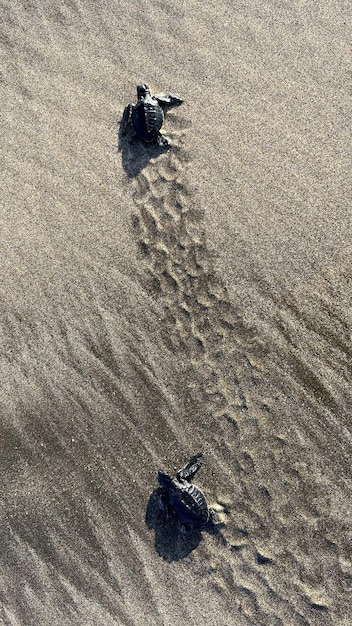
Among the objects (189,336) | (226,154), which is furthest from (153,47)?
(189,336)

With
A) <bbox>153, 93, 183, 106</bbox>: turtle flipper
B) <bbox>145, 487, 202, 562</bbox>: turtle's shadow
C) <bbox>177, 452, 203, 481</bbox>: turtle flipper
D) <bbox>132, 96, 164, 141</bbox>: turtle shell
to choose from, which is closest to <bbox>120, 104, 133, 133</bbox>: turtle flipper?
<bbox>132, 96, 164, 141</bbox>: turtle shell

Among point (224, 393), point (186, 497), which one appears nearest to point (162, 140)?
point (224, 393)

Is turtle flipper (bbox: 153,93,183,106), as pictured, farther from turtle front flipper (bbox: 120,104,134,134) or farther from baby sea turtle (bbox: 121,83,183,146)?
turtle front flipper (bbox: 120,104,134,134)

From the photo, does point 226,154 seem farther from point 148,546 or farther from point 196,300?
point 148,546

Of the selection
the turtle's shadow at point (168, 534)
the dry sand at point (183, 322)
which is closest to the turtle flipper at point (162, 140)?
the dry sand at point (183, 322)

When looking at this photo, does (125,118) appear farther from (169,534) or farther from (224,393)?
(169,534)
